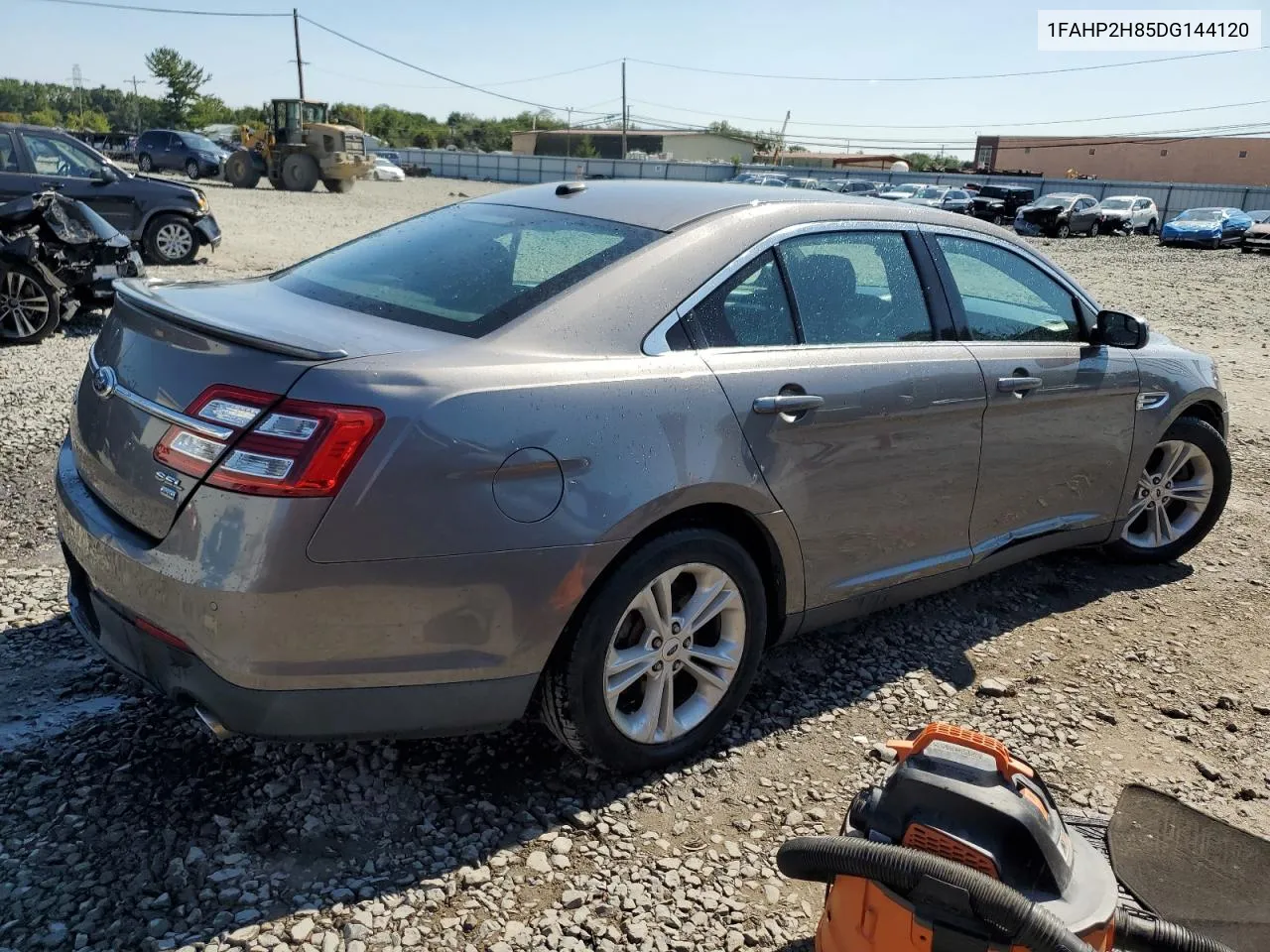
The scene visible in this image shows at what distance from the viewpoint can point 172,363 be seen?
247 cm

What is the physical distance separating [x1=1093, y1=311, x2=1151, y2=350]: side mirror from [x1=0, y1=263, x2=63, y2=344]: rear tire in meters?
7.63

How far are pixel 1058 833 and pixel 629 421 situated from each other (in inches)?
52.2

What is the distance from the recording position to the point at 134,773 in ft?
8.96

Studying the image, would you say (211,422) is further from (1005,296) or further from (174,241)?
(174,241)

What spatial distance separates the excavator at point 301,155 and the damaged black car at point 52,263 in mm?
24502

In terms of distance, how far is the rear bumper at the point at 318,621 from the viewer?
7.32 feet

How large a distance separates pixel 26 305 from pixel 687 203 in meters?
6.91

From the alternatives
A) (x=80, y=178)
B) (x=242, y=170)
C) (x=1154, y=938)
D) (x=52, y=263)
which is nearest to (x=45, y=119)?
(x=242, y=170)

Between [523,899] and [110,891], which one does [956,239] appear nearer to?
[523,899]

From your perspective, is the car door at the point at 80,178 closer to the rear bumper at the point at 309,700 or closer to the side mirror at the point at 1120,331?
the rear bumper at the point at 309,700

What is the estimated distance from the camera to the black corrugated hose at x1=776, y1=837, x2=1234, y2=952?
173 cm

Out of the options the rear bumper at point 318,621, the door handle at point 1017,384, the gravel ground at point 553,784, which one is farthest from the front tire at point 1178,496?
the rear bumper at point 318,621

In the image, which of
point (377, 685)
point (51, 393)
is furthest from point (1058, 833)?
point (51, 393)

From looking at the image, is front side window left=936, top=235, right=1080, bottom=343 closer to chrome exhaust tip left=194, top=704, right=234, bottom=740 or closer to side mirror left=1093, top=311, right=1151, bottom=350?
side mirror left=1093, top=311, right=1151, bottom=350
